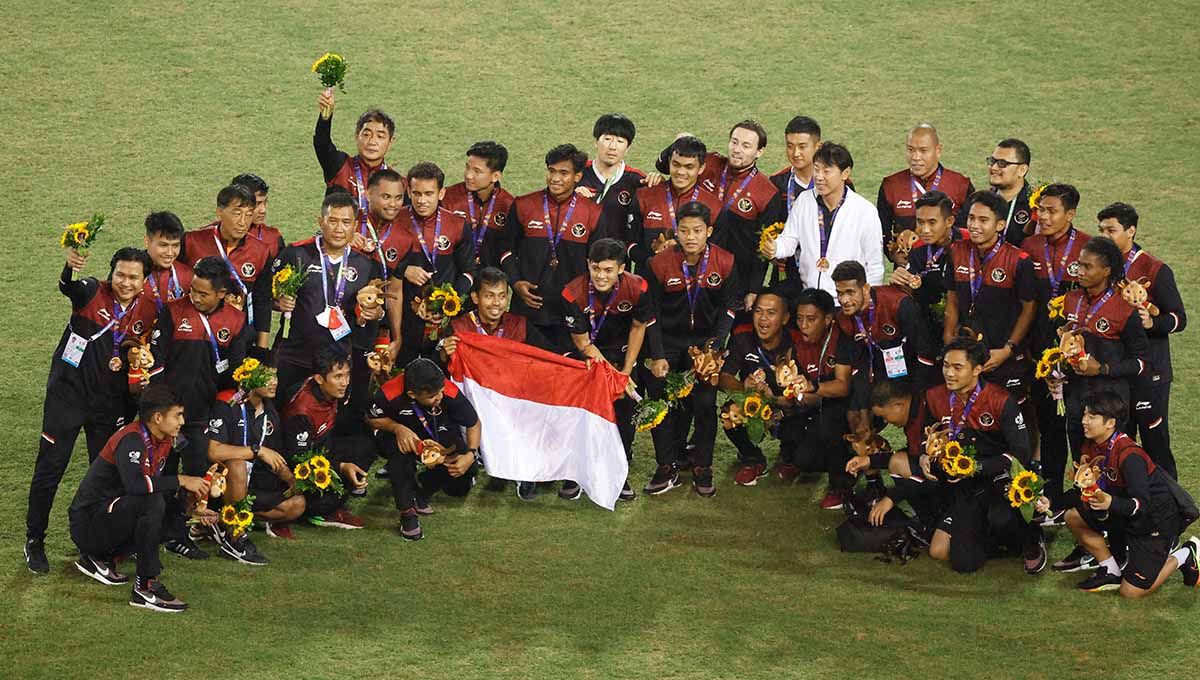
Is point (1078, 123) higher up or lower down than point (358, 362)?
higher up

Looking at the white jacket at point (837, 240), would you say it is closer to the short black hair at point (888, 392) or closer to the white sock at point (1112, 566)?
the short black hair at point (888, 392)

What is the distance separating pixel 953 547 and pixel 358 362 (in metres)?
3.96

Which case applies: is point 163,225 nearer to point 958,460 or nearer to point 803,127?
point 803,127

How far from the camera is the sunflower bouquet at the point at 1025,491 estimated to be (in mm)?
9484

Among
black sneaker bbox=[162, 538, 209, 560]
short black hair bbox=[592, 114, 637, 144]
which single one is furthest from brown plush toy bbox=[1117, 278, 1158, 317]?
black sneaker bbox=[162, 538, 209, 560]

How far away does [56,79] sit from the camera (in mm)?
16859

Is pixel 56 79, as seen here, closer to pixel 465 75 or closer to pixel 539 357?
pixel 465 75

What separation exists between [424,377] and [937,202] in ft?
11.4

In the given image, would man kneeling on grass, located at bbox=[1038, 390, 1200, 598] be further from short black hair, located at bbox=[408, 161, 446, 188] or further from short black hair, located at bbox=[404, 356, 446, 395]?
short black hair, located at bbox=[408, 161, 446, 188]

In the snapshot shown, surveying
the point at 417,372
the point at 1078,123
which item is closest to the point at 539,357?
the point at 417,372

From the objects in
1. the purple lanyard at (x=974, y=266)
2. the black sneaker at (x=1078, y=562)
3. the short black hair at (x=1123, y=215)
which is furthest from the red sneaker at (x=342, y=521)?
the short black hair at (x=1123, y=215)

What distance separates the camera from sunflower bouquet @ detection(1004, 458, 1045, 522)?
9484mm

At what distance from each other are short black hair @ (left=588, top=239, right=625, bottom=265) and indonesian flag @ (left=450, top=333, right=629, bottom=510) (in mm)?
678

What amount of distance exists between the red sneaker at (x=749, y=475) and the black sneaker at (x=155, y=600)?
3.84 metres
